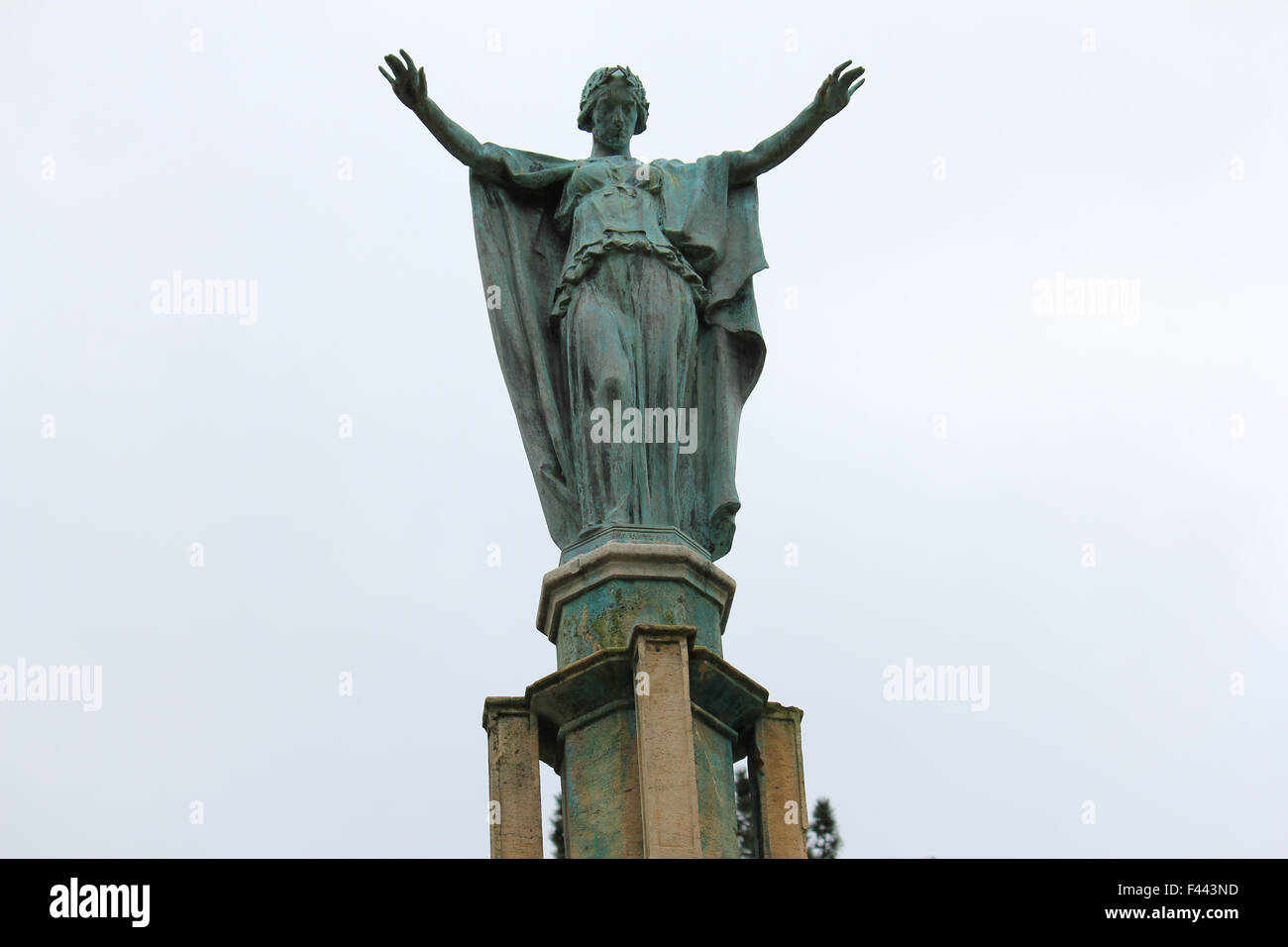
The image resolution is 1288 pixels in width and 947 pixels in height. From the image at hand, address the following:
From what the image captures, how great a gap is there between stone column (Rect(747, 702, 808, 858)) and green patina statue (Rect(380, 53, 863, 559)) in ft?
4.51

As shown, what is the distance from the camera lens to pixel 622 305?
16.0 m

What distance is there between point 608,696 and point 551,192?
4158 millimetres

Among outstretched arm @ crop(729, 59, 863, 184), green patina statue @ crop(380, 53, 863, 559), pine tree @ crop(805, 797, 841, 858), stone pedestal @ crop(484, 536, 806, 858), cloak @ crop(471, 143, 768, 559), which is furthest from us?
pine tree @ crop(805, 797, 841, 858)

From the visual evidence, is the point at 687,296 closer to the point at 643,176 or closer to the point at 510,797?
the point at 643,176

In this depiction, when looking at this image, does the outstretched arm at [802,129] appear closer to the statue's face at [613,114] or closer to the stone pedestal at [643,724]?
the statue's face at [613,114]

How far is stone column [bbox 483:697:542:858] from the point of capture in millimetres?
13938

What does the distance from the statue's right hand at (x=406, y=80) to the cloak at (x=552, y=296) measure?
27.9 inches

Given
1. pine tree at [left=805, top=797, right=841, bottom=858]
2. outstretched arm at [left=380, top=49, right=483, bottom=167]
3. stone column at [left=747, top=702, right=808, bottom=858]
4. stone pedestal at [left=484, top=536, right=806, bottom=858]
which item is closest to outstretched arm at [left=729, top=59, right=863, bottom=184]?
outstretched arm at [left=380, top=49, right=483, bottom=167]

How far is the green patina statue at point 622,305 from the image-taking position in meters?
15.6

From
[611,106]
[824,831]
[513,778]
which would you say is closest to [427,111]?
[611,106]

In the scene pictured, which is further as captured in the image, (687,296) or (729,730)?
(687,296)

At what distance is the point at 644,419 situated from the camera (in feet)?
51.5

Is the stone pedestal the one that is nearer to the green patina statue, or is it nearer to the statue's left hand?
the green patina statue
